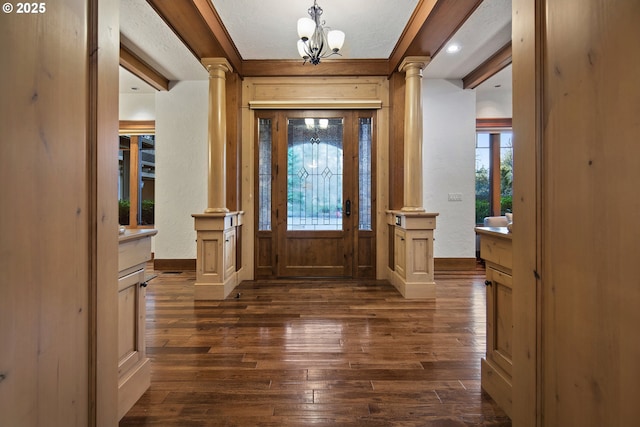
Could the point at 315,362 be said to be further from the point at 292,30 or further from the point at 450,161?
the point at 450,161

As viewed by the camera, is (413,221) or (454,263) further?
(454,263)

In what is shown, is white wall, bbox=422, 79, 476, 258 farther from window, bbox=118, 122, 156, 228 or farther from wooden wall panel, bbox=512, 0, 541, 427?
window, bbox=118, 122, 156, 228

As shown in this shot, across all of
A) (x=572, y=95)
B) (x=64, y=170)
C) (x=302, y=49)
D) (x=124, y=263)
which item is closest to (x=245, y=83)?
(x=302, y=49)

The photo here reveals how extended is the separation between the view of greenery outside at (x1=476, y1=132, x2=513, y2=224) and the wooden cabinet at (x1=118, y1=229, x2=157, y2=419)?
242 inches

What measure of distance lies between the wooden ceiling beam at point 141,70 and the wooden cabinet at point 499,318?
4.47m

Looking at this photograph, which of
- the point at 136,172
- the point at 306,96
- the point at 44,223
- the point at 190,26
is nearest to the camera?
the point at 44,223

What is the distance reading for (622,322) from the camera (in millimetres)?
908

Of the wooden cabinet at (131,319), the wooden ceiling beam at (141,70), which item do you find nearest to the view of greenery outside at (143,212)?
the wooden ceiling beam at (141,70)

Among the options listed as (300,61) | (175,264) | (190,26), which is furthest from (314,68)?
(175,264)

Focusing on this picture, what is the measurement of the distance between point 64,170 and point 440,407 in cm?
199

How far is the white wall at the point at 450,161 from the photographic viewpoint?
5230mm

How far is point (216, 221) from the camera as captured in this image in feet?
12.3

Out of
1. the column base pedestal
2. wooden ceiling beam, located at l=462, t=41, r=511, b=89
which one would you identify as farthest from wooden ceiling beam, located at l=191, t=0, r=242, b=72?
wooden ceiling beam, located at l=462, t=41, r=511, b=89

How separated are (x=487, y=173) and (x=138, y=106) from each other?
6.64 m
